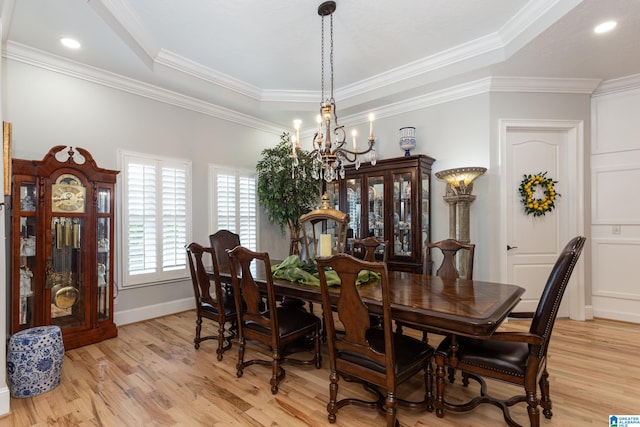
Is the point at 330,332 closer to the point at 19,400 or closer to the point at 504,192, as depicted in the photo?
the point at 19,400

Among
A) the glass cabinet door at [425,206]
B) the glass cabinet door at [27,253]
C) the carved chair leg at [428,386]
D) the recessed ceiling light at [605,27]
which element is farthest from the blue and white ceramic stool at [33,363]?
the recessed ceiling light at [605,27]

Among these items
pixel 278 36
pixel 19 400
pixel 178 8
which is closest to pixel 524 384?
pixel 19 400

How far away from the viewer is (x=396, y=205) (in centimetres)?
426

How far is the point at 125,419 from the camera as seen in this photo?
2066 mm

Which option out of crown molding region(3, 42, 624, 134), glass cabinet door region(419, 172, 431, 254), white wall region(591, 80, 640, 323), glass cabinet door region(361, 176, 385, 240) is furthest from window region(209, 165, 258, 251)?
white wall region(591, 80, 640, 323)

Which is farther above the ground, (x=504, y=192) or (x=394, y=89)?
(x=394, y=89)

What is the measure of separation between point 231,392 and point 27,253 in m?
2.29

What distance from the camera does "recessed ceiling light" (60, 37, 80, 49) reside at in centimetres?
301

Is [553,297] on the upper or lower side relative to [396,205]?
lower

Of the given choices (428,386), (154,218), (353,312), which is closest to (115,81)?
(154,218)

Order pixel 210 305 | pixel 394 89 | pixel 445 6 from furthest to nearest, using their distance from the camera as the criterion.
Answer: pixel 394 89 < pixel 210 305 < pixel 445 6

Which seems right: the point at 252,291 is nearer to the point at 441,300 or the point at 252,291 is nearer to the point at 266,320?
the point at 266,320

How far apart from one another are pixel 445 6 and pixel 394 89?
1382mm

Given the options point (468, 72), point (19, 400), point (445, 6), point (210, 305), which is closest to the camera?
point (19, 400)
